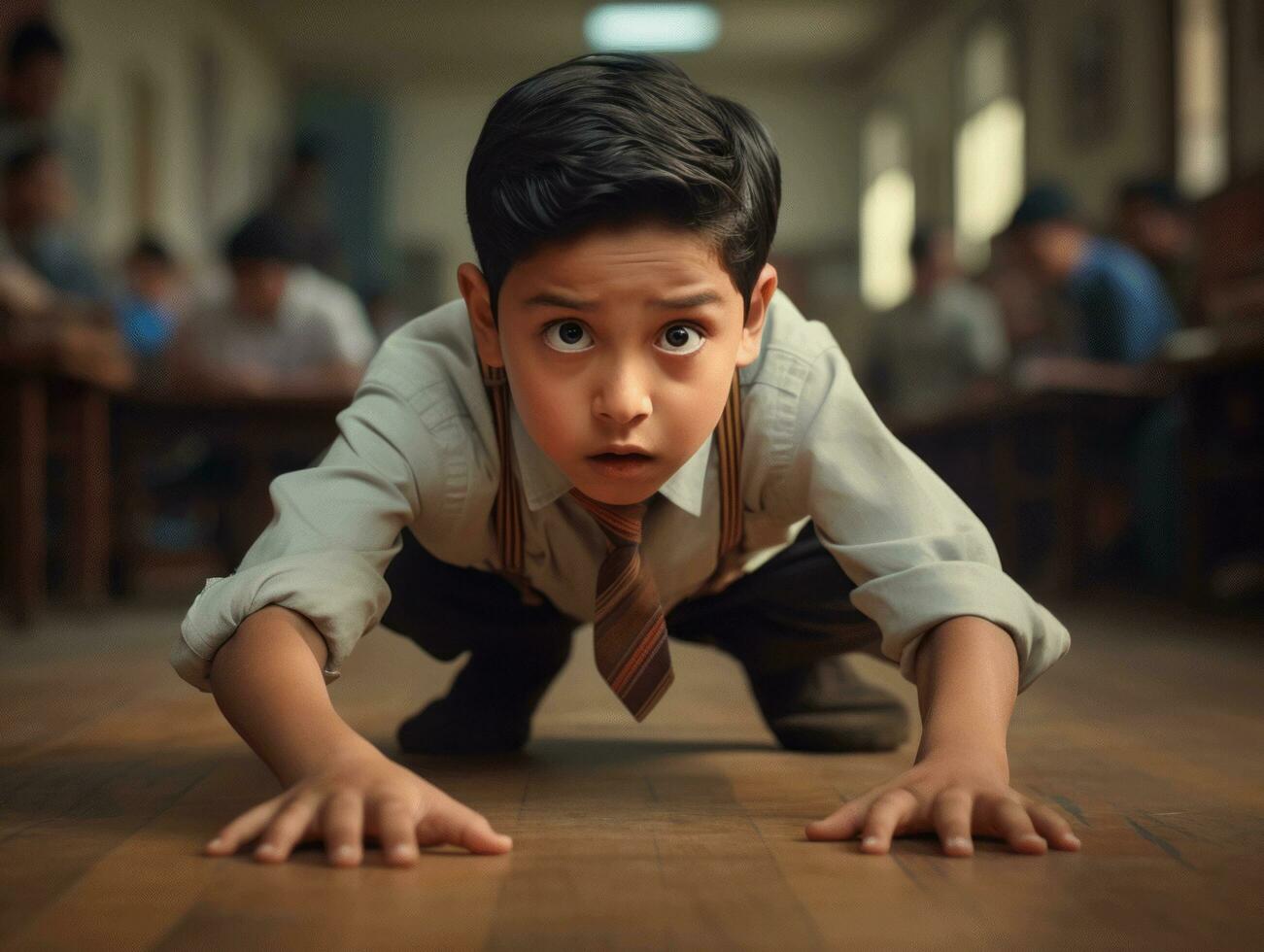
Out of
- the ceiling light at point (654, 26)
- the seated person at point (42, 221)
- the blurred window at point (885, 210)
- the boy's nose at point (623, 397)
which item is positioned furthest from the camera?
the blurred window at point (885, 210)

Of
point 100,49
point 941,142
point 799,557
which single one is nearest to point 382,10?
point 100,49

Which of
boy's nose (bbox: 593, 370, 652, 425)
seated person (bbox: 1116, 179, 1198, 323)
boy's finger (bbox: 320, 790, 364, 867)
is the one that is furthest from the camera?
seated person (bbox: 1116, 179, 1198, 323)

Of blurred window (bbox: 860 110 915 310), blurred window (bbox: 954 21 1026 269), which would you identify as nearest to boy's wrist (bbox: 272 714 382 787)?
blurred window (bbox: 954 21 1026 269)

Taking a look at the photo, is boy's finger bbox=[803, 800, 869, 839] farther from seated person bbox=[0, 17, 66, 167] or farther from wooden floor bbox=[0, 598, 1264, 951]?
seated person bbox=[0, 17, 66, 167]

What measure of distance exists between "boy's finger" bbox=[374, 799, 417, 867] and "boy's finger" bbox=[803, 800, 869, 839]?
305 millimetres

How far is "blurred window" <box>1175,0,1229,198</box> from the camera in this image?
262 inches

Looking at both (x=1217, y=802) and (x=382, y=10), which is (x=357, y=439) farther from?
(x=382, y=10)

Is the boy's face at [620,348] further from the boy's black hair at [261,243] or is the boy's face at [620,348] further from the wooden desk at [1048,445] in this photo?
the boy's black hair at [261,243]

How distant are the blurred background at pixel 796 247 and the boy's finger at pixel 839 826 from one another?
2774 mm

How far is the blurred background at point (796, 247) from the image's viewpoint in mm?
4289

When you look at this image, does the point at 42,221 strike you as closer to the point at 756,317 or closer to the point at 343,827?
the point at 756,317

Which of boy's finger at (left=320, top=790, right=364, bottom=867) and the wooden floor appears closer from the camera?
the wooden floor

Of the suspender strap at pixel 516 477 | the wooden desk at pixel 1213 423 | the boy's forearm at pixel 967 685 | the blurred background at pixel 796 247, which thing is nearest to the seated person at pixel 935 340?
the blurred background at pixel 796 247

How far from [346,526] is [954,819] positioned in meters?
0.55
